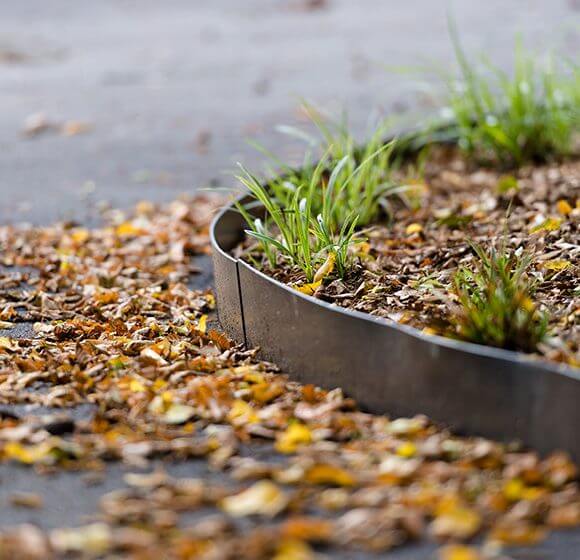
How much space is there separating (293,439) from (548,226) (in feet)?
5.85

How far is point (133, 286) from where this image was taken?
4211 millimetres

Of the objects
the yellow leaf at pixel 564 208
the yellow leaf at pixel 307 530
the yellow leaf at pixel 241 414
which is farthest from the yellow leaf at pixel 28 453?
the yellow leaf at pixel 564 208

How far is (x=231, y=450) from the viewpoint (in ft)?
8.84

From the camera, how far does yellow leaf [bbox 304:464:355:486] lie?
8.13ft

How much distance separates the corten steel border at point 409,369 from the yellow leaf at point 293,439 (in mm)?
309

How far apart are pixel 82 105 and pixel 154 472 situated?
5.92 m

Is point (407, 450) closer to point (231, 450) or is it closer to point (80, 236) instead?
point (231, 450)

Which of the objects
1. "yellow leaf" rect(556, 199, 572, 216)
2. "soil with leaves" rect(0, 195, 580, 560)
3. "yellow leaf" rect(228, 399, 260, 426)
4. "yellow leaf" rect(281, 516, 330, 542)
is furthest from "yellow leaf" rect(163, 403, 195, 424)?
"yellow leaf" rect(556, 199, 572, 216)

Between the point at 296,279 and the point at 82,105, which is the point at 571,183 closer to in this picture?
the point at 296,279

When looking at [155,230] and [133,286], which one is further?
[155,230]

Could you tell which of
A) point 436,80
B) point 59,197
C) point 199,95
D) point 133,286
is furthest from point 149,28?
point 133,286

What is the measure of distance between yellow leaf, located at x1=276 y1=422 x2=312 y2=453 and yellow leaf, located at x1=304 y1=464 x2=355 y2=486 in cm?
19

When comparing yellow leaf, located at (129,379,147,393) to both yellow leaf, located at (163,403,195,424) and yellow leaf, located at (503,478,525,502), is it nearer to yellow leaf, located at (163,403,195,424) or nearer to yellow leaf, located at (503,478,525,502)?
yellow leaf, located at (163,403,195,424)

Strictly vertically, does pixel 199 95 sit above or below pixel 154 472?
above
